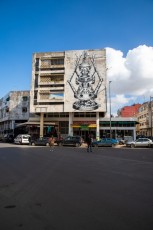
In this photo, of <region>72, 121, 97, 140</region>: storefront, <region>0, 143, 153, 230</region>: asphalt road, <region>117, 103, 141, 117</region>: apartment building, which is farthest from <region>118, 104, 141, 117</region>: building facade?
<region>0, 143, 153, 230</region>: asphalt road

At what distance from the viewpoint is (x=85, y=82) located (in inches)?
2132

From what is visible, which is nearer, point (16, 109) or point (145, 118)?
point (16, 109)

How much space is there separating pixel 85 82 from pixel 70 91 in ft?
13.7

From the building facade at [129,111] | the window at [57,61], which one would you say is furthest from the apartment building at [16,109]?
the building facade at [129,111]

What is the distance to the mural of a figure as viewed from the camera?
53406 millimetres

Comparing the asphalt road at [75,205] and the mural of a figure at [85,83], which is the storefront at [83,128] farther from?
the asphalt road at [75,205]

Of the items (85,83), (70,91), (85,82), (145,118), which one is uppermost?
(85,82)

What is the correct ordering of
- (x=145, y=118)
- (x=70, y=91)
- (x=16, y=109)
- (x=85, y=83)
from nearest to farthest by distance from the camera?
(x=85, y=83) → (x=70, y=91) → (x=16, y=109) → (x=145, y=118)

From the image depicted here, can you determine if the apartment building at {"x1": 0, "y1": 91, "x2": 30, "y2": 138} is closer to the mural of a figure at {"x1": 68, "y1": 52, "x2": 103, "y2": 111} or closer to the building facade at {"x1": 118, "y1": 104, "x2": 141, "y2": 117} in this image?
the mural of a figure at {"x1": 68, "y1": 52, "x2": 103, "y2": 111}

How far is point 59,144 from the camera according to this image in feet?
122

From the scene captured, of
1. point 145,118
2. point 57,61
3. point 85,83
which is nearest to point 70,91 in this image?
point 85,83

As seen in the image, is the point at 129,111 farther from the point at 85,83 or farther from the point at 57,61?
the point at 57,61

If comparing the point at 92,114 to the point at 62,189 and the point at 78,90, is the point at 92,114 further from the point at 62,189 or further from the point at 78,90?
the point at 62,189

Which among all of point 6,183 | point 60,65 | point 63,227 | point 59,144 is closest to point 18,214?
point 63,227
